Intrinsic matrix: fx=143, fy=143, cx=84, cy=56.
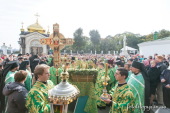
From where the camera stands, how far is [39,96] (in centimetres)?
230

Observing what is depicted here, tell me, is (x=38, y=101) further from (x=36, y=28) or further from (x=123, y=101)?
(x=36, y=28)

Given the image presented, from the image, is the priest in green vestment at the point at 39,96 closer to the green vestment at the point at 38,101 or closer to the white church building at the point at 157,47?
the green vestment at the point at 38,101

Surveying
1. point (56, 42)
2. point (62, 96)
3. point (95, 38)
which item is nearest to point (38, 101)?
point (62, 96)

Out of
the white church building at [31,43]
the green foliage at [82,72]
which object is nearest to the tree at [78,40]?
the white church building at [31,43]

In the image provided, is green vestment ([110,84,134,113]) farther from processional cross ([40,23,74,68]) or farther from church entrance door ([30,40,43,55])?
church entrance door ([30,40,43,55])

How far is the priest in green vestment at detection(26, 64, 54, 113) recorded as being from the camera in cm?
224

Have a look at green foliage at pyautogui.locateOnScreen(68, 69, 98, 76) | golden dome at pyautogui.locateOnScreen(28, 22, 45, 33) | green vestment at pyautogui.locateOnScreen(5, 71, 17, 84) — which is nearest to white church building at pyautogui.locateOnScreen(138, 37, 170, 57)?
green foliage at pyautogui.locateOnScreen(68, 69, 98, 76)

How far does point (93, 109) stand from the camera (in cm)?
500

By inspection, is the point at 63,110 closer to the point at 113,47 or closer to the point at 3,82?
the point at 3,82

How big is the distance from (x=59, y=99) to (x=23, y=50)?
39240 millimetres

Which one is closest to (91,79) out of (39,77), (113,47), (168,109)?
(39,77)

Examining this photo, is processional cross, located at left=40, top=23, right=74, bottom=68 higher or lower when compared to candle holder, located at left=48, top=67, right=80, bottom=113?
higher

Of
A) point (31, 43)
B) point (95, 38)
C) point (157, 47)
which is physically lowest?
point (157, 47)

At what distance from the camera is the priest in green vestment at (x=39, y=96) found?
2.24m
